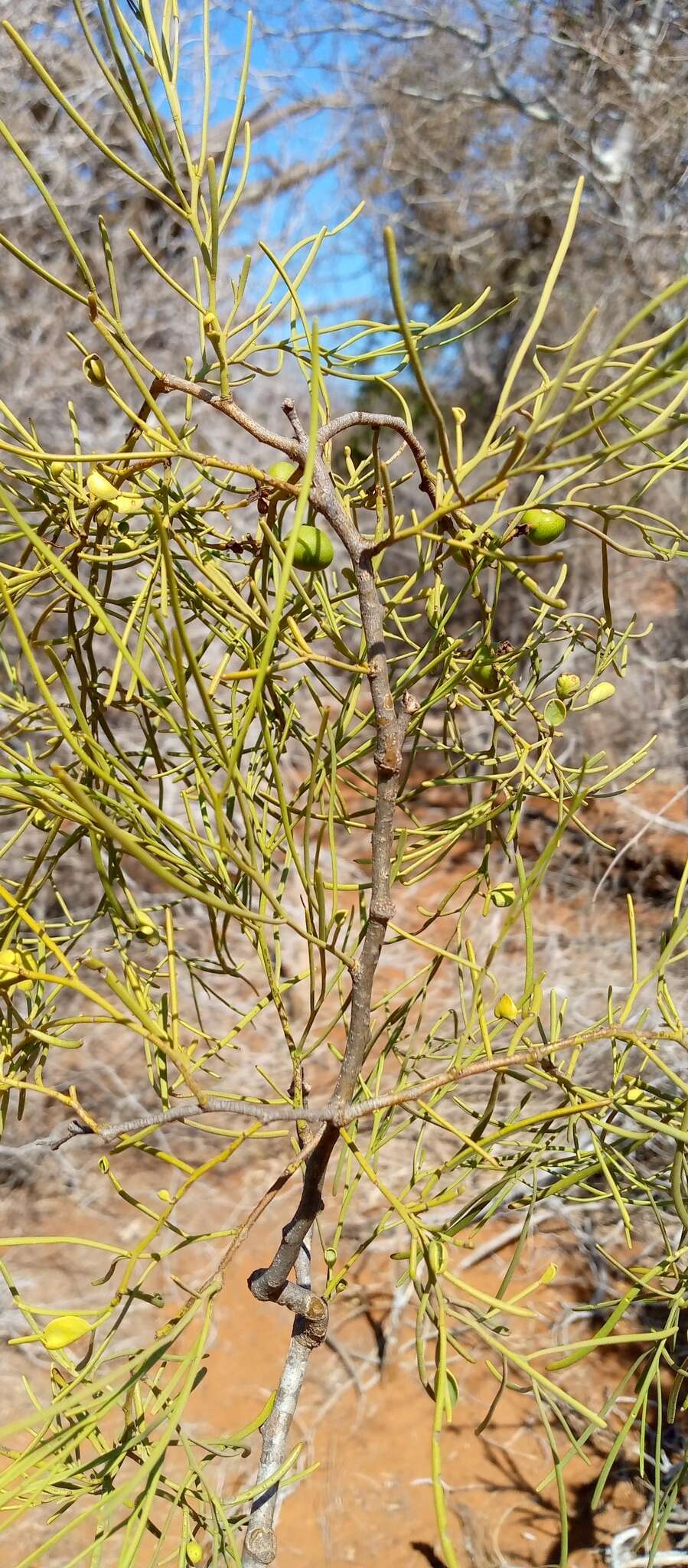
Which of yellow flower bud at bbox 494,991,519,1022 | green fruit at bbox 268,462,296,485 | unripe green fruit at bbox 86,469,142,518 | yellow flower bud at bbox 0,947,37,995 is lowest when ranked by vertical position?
yellow flower bud at bbox 494,991,519,1022

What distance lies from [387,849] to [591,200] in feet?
9.96

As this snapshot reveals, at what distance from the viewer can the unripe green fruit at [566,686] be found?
389mm

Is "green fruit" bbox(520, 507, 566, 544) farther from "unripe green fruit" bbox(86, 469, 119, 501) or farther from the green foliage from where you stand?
"unripe green fruit" bbox(86, 469, 119, 501)

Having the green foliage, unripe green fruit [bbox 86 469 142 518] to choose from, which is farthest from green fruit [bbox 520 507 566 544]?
unripe green fruit [bbox 86 469 142 518]

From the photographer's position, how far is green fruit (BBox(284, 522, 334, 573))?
13.1 inches

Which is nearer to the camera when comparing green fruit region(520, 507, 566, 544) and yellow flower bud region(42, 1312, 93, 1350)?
yellow flower bud region(42, 1312, 93, 1350)

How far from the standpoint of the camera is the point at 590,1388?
1.05 m

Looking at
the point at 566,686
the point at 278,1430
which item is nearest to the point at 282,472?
the point at 566,686

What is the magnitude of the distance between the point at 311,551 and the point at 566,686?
5.1 inches

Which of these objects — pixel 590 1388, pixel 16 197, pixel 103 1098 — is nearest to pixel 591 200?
pixel 16 197

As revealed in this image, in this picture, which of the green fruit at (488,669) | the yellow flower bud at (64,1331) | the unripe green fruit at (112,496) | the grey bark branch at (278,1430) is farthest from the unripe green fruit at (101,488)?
the grey bark branch at (278,1430)

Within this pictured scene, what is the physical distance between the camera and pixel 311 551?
33 cm

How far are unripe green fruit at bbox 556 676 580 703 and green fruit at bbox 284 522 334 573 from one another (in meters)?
0.12

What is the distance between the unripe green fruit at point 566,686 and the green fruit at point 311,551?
12cm
